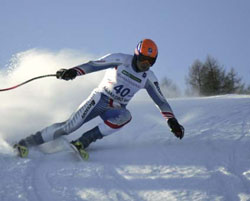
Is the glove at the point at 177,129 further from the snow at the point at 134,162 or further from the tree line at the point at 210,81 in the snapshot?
the tree line at the point at 210,81

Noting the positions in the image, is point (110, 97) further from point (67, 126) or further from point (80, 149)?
point (80, 149)

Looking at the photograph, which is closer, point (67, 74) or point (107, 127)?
point (67, 74)

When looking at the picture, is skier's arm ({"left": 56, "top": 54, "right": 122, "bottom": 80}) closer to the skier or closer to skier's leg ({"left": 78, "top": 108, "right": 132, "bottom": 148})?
the skier

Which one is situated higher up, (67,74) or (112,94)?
(67,74)

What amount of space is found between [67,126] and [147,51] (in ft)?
5.18

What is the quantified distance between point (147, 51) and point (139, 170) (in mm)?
1843

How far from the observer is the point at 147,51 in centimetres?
520

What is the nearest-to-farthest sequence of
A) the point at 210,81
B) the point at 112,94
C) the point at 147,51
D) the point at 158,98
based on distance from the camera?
the point at 147,51 → the point at 112,94 → the point at 158,98 → the point at 210,81

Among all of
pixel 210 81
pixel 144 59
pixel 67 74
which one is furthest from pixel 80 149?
pixel 210 81

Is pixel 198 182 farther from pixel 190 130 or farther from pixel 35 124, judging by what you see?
pixel 35 124

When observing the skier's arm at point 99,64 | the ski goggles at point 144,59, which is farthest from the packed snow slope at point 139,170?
the ski goggles at point 144,59

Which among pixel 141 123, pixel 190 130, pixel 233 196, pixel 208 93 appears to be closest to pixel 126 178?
pixel 233 196

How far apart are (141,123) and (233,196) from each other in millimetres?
4552

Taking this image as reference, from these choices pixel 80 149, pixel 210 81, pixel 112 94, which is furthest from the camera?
pixel 210 81
